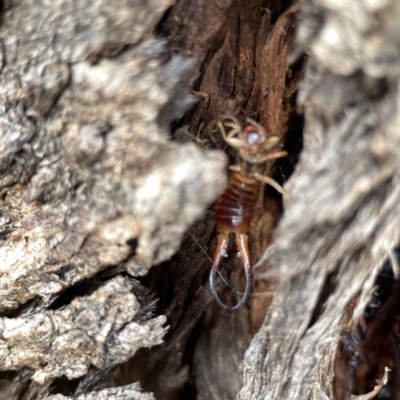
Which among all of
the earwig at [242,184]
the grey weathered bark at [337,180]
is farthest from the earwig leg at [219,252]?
the grey weathered bark at [337,180]

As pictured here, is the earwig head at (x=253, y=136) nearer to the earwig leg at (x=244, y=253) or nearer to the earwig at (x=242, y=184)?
the earwig at (x=242, y=184)

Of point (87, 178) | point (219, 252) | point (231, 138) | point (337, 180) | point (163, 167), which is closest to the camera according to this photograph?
point (337, 180)

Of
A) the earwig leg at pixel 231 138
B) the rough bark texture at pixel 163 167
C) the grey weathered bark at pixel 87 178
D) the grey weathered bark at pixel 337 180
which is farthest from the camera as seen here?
the earwig leg at pixel 231 138

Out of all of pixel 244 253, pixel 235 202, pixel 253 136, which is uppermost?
pixel 253 136

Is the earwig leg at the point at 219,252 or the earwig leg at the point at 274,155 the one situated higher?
the earwig leg at the point at 274,155

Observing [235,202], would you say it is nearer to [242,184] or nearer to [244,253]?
[242,184]

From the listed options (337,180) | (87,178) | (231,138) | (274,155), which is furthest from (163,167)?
(274,155)

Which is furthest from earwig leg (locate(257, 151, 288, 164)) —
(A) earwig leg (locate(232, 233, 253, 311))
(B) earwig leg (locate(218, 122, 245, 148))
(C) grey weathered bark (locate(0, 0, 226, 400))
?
(C) grey weathered bark (locate(0, 0, 226, 400))
